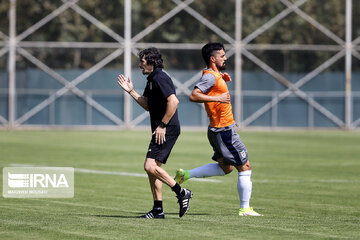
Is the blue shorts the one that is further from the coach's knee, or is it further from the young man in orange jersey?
the coach's knee

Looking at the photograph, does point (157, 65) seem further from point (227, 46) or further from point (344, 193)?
point (227, 46)

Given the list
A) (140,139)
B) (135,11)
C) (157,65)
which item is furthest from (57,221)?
(135,11)

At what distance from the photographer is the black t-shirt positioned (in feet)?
33.4

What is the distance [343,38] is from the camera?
154 ft

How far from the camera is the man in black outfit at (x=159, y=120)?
10172 millimetres

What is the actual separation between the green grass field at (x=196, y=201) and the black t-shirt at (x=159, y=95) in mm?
1123

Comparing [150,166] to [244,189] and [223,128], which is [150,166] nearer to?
[223,128]

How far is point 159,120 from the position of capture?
1036cm

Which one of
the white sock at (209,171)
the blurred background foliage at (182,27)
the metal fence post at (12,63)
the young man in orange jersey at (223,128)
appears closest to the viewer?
the young man in orange jersey at (223,128)

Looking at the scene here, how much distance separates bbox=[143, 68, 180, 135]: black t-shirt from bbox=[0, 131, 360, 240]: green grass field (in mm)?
1123

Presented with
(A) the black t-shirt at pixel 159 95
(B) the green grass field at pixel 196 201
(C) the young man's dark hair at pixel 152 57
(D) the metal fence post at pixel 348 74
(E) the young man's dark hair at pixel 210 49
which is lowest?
(B) the green grass field at pixel 196 201

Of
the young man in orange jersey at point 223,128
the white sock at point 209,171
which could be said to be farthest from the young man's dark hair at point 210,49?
the white sock at point 209,171

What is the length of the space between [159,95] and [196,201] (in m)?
3.29

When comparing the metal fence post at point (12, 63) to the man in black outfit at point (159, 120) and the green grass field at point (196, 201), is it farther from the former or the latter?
the man in black outfit at point (159, 120)
